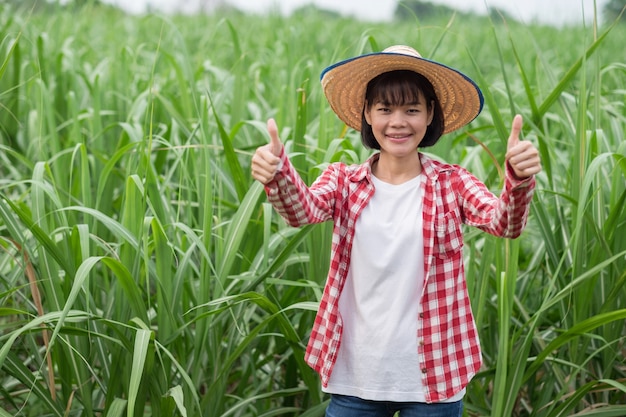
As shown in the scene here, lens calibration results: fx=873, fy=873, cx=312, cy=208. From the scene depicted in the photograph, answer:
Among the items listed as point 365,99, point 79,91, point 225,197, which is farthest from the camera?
→ point 79,91

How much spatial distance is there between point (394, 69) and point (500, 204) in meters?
0.30

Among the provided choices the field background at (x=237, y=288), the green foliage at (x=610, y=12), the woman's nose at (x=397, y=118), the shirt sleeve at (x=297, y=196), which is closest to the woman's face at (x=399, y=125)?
the woman's nose at (x=397, y=118)

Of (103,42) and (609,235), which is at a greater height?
(103,42)

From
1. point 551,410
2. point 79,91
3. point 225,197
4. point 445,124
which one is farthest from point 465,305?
point 79,91

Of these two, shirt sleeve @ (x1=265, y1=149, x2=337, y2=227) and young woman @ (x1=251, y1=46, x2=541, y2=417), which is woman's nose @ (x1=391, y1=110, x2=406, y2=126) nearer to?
young woman @ (x1=251, y1=46, x2=541, y2=417)

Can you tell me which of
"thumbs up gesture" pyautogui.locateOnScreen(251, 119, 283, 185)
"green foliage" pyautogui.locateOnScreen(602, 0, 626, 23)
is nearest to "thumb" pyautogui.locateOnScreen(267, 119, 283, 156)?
"thumbs up gesture" pyautogui.locateOnScreen(251, 119, 283, 185)

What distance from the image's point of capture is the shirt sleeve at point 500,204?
121 cm

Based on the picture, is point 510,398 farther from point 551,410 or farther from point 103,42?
point 103,42

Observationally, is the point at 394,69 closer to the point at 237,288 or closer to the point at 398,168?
the point at 398,168

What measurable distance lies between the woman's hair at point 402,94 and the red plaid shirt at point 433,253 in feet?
0.27

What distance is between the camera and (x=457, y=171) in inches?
54.8

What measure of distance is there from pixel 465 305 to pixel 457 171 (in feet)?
0.70

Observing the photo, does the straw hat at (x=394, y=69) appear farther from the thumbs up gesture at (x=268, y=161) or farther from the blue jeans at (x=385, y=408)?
the blue jeans at (x=385, y=408)

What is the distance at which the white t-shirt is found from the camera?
4.43ft
